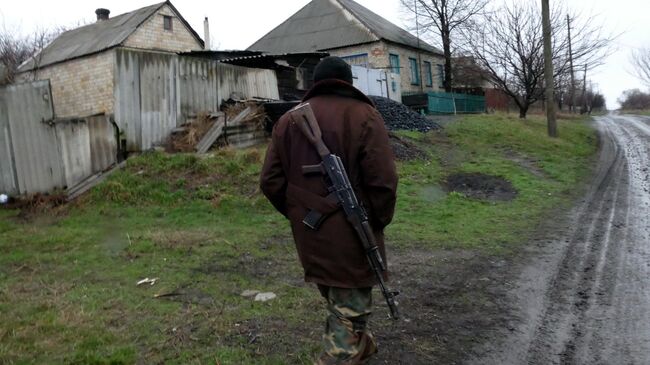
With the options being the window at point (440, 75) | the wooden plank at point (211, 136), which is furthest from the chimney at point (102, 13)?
the wooden plank at point (211, 136)

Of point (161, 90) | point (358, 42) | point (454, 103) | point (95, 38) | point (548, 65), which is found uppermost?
point (95, 38)

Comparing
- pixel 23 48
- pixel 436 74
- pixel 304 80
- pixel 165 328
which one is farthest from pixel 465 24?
pixel 165 328

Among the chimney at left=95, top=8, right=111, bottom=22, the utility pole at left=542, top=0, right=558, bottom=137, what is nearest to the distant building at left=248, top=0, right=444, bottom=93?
the chimney at left=95, top=8, right=111, bottom=22

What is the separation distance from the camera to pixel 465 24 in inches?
1219

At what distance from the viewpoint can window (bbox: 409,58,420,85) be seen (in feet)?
111

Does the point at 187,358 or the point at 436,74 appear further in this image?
the point at 436,74

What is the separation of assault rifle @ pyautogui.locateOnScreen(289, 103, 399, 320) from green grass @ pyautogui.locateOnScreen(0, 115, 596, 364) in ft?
3.51

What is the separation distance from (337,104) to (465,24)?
100 ft

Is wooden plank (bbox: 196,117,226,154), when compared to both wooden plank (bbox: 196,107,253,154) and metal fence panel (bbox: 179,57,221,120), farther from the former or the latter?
metal fence panel (bbox: 179,57,221,120)

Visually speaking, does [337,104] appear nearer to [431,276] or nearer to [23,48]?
[431,276]

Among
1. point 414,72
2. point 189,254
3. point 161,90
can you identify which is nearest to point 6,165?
point 161,90

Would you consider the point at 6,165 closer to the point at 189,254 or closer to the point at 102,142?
the point at 102,142

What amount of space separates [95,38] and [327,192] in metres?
26.4

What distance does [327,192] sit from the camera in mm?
2914
